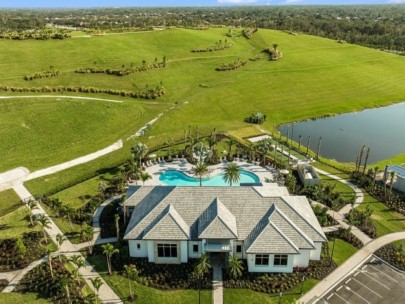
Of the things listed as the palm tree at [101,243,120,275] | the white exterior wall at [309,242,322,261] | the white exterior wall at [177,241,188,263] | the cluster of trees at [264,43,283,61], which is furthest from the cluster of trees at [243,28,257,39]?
the palm tree at [101,243,120,275]

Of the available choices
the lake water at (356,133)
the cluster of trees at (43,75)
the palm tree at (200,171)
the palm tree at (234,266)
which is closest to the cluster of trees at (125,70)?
the cluster of trees at (43,75)

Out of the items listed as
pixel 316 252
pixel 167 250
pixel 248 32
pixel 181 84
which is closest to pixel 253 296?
pixel 316 252

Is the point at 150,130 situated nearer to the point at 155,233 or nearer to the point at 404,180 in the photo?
the point at 155,233

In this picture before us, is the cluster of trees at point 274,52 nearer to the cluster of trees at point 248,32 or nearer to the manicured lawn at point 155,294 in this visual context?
the cluster of trees at point 248,32

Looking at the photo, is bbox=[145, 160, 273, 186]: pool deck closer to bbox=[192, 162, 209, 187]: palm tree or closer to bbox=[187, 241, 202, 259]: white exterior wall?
bbox=[192, 162, 209, 187]: palm tree

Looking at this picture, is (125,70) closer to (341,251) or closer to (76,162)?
(76,162)
